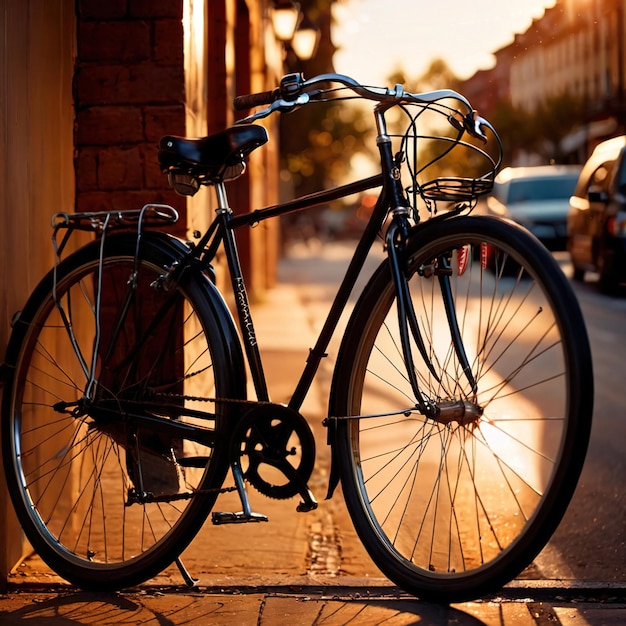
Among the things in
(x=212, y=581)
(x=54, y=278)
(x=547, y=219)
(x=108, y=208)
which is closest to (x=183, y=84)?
(x=108, y=208)

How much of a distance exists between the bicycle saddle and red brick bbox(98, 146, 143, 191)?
108cm

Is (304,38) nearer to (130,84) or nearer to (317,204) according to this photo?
(130,84)

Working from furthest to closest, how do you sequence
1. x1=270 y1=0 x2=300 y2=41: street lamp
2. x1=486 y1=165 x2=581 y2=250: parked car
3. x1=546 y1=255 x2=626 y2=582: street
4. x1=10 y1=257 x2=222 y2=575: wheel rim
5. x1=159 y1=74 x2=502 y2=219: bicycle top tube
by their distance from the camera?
x1=486 y1=165 x2=581 y2=250: parked car
x1=270 y1=0 x2=300 y2=41: street lamp
x1=546 y1=255 x2=626 y2=582: street
x1=10 y1=257 x2=222 y2=575: wheel rim
x1=159 y1=74 x2=502 y2=219: bicycle top tube

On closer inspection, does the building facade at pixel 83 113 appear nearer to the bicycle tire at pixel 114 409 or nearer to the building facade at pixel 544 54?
the bicycle tire at pixel 114 409

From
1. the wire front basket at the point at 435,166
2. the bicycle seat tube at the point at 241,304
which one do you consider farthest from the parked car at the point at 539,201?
the bicycle seat tube at the point at 241,304

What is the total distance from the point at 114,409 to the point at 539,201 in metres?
15.8

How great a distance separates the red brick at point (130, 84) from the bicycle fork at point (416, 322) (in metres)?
1.55

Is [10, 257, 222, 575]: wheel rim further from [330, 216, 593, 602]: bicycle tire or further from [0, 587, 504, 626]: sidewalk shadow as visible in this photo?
[330, 216, 593, 602]: bicycle tire

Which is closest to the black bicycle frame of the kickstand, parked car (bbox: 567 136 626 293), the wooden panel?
the kickstand

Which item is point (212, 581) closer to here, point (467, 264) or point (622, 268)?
point (467, 264)

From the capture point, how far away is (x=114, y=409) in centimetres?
324

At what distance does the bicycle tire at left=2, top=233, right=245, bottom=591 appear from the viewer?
10.0ft

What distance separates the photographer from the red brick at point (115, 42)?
4191 millimetres

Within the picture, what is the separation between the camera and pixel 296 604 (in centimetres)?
303
